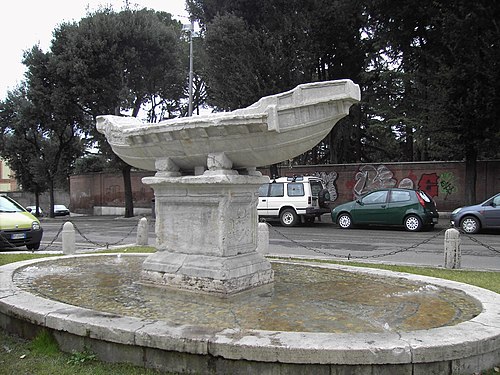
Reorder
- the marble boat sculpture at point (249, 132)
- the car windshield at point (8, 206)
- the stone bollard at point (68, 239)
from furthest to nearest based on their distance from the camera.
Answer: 1. the car windshield at point (8, 206)
2. the stone bollard at point (68, 239)
3. the marble boat sculpture at point (249, 132)

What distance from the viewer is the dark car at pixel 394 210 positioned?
17203 mm

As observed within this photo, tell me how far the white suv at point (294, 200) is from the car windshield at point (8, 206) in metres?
9.24

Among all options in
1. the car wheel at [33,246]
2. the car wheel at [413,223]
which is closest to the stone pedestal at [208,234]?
the car wheel at [33,246]

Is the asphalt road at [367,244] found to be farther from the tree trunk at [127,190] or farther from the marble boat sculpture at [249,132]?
the tree trunk at [127,190]

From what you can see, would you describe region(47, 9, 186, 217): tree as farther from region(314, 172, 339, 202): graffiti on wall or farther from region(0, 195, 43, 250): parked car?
region(0, 195, 43, 250): parked car

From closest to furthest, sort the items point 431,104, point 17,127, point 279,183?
1. point 431,104
2. point 279,183
3. point 17,127

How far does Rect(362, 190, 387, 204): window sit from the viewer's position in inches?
710

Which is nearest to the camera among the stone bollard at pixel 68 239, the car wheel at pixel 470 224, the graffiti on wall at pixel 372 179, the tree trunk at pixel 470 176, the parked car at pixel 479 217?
the stone bollard at pixel 68 239

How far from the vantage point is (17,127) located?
31875 mm

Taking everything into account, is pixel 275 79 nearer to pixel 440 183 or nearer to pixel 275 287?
pixel 440 183

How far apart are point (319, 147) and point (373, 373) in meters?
26.1

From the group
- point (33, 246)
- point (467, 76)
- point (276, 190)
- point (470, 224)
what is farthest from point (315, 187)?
point (33, 246)

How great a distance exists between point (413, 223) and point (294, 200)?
4.94 metres

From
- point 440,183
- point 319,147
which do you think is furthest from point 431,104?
point 319,147
